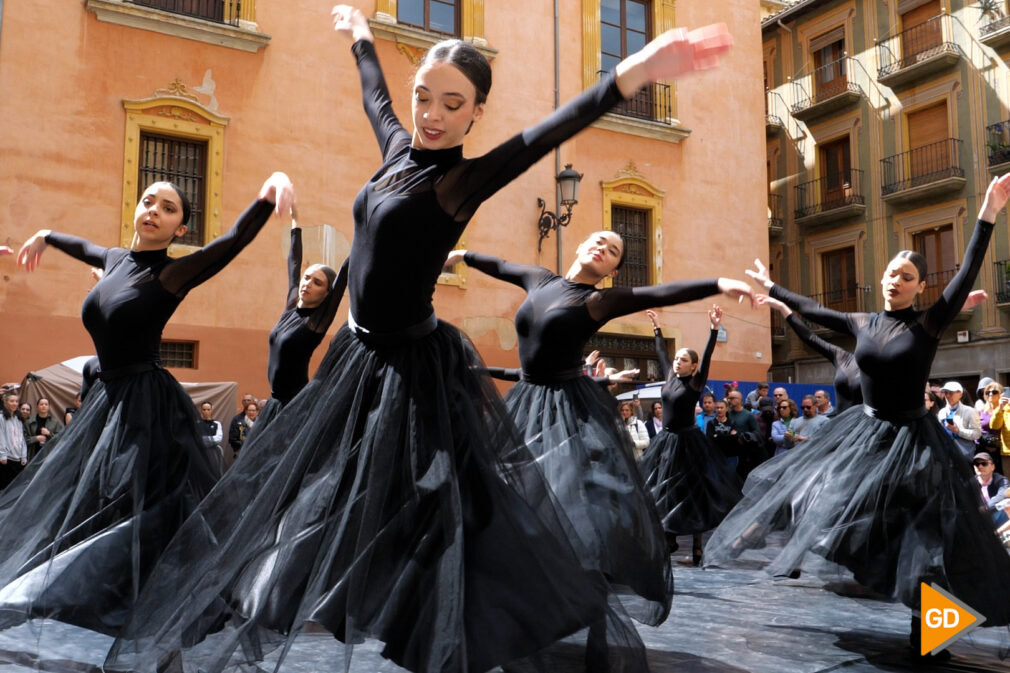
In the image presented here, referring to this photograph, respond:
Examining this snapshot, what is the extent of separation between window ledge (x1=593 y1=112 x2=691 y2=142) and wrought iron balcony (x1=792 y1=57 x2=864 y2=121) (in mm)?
10572

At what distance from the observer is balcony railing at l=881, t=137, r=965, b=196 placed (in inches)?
1026

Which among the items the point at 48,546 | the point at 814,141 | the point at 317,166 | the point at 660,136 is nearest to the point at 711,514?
the point at 48,546

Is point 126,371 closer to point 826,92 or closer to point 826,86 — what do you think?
point 826,92

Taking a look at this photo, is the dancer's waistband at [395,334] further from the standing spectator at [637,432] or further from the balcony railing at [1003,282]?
the balcony railing at [1003,282]

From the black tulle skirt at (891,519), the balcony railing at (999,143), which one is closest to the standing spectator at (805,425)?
the black tulle skirt at (891,519)

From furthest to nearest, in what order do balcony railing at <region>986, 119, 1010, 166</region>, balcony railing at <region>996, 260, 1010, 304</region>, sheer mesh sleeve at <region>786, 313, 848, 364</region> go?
balcony railing at <region>986, 119, 1010, 166</region>, balcony railing at <region>996, 260, 1010, 304</region>, sheer mesh sleeve at <region>786, 313, 848, 364</region>

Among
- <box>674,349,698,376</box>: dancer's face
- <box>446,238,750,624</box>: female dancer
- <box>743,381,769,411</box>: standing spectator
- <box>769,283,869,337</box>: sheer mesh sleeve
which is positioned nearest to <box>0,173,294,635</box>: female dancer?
<box>446,238,750,624</box>: female dancer

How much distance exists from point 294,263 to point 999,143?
23705 millimetres

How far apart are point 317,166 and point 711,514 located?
1044 cm

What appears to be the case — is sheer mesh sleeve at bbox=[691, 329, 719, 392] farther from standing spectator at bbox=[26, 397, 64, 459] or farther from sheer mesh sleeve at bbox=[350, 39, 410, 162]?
standing spectator at bbox=[26, 397, 64, 459]

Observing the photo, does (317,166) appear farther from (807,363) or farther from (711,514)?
(807,363)

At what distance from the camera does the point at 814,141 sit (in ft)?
98.6

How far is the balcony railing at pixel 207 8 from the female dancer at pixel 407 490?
13.7 metres

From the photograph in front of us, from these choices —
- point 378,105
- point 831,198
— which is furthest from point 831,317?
point 831,198
